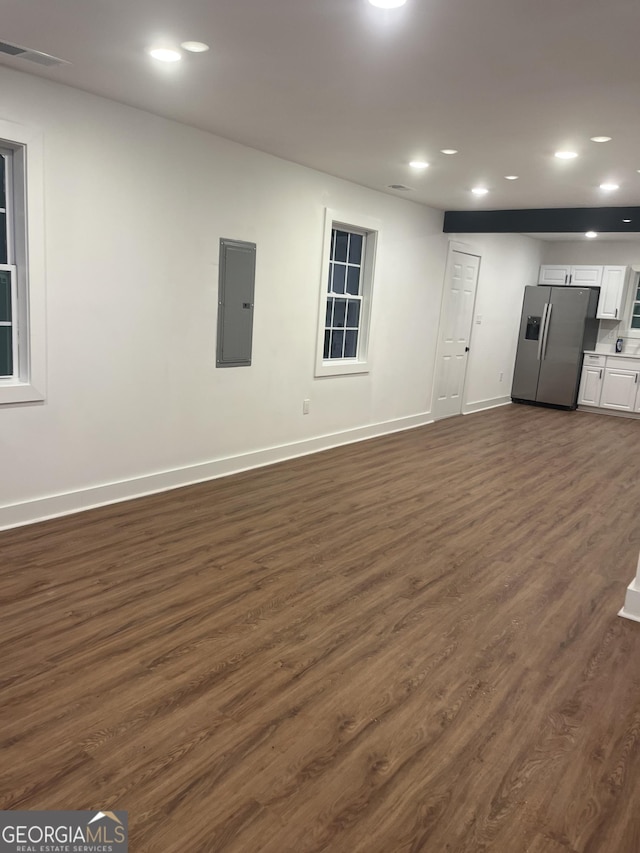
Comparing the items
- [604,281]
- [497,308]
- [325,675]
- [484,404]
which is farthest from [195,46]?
[604,281]

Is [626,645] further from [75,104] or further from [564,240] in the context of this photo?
[564,240]

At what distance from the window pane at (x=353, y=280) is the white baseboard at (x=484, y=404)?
9.74ft

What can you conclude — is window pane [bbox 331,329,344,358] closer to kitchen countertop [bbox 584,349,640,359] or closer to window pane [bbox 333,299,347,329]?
window pane [bbox 333,299,347,329]

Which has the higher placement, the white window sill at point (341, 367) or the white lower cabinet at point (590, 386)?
the white window sill at point (341, 367)

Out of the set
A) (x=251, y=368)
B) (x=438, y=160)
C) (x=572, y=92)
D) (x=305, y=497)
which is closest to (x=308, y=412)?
(x=251, y=368)

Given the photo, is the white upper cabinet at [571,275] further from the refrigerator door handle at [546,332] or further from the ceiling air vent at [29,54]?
the ceiling air vent at [29,54]

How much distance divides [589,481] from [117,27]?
4.82m

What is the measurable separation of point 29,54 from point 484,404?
720cm

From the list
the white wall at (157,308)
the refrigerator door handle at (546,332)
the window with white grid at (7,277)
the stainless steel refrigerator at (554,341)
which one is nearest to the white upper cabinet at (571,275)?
the stainless steel refrigerator at (554,341)

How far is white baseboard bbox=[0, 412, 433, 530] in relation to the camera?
3.73 metres

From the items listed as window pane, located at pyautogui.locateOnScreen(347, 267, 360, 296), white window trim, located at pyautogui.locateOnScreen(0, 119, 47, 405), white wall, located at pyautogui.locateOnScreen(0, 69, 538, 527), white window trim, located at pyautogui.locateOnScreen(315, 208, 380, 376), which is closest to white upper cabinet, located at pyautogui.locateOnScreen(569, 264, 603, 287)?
white wall, located at pyautogui.locateOnScreen(0, 69, 538, 527)

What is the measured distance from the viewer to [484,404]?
29.4ft

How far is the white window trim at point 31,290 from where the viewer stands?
3.38m

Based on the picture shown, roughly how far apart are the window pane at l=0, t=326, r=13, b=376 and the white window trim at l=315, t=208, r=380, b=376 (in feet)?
8.97
